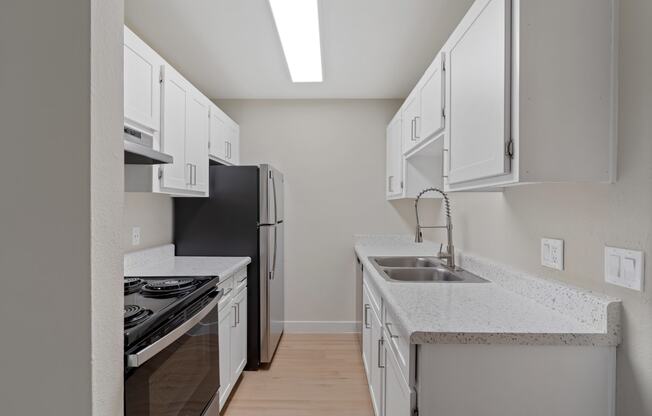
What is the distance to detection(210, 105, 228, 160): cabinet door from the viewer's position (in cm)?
300

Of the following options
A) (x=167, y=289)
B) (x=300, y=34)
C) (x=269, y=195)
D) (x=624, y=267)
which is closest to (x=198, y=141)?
(x=269, y=195)

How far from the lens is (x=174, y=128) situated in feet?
7.52

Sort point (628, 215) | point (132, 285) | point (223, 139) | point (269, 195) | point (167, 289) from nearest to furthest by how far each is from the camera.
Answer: point (628, 215)
point (167, 289)
point (132, 285)
point (269, 195)
point (223, 139)

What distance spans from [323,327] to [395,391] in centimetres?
Result: 239

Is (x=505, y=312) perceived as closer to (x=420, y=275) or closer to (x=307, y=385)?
(x=420, y=275)

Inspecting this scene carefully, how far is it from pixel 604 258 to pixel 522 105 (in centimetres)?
56

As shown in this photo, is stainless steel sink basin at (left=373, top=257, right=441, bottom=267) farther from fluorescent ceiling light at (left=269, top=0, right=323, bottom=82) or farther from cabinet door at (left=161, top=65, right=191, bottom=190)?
fluorescent ceiling light at (left=269, top=0, right=323, bottom=82)

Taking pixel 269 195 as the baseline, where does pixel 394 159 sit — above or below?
above

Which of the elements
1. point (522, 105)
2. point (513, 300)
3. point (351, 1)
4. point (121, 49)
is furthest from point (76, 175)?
point (351, 1)

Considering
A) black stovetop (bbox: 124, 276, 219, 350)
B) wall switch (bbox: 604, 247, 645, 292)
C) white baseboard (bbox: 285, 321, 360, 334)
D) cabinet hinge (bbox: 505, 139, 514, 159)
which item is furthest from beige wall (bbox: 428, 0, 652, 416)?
white baseboard (bbox: 285, 321, 360, 334)

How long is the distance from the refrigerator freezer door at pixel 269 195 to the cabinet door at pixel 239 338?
0.63m

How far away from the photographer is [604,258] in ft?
3.85

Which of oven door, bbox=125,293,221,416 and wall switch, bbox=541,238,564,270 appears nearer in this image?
oven door, bbox=125,293,221,416

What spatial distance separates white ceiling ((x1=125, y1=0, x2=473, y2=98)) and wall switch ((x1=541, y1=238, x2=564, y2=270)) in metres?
1.42
